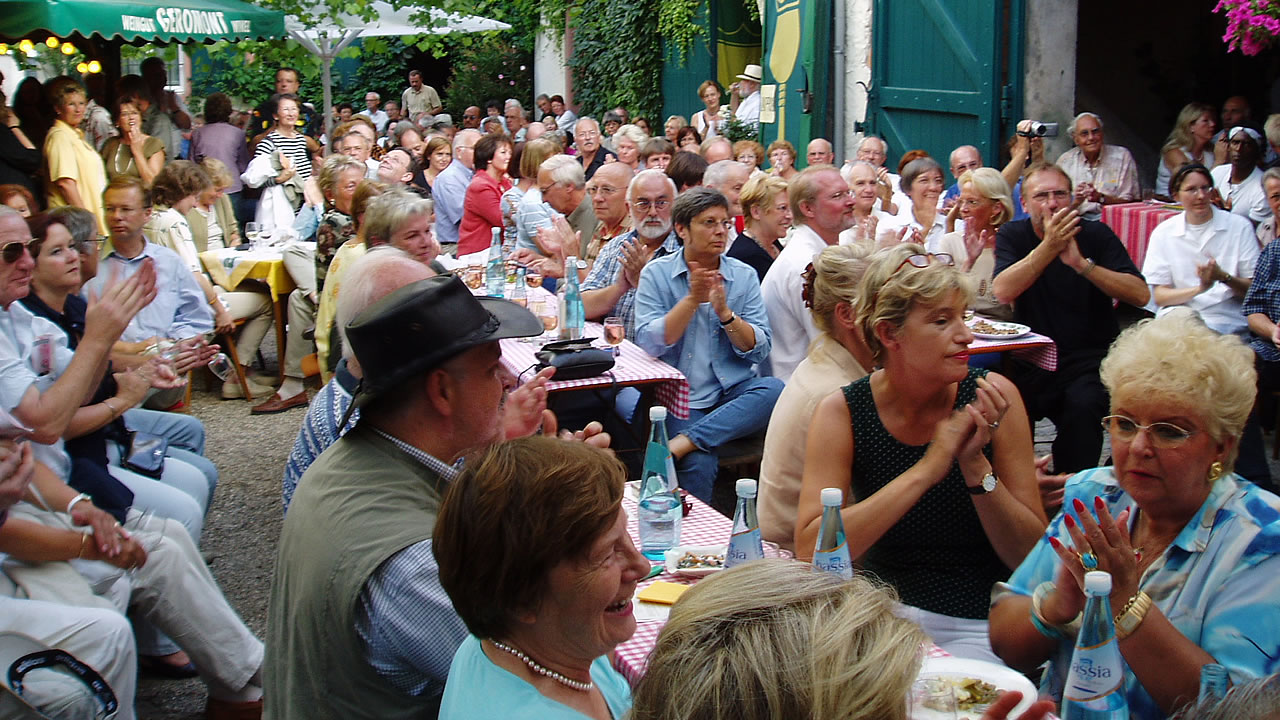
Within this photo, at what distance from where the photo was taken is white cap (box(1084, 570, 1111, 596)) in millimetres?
1812

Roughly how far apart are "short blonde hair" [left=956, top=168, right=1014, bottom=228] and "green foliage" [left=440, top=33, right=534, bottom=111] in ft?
57.6

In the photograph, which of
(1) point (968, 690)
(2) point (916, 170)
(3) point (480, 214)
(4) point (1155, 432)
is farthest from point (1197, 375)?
(3) point (480, 214)

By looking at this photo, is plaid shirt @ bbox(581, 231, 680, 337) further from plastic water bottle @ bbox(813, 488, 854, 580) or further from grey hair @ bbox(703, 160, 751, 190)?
plastic water bottle @ bbox(813, 488, 854, 580)

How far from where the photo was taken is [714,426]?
189 inches

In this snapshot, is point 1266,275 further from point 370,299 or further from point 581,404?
point 370,299

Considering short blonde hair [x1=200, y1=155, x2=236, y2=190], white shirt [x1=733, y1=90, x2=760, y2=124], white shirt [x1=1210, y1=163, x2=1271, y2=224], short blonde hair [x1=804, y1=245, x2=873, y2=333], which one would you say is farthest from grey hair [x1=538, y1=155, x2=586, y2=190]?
white shirt [x1=733, y1=90, x2=760, y2=124]

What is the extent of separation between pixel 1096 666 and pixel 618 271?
13.0 feet

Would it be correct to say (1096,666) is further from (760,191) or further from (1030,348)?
(760,191)

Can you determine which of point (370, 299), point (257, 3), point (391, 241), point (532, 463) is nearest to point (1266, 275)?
point (391, 241)

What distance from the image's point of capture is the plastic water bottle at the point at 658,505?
2898 mm

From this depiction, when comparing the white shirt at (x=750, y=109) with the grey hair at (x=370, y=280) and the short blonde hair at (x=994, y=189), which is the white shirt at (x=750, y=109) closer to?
the short blonde hair at (x=994, y=189)

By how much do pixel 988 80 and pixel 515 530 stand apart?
8.30m

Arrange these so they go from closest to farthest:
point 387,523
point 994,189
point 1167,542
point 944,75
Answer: point 387,523, point 1167,542, point 994,189, point 944,75

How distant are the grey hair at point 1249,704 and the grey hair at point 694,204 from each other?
3557mm
